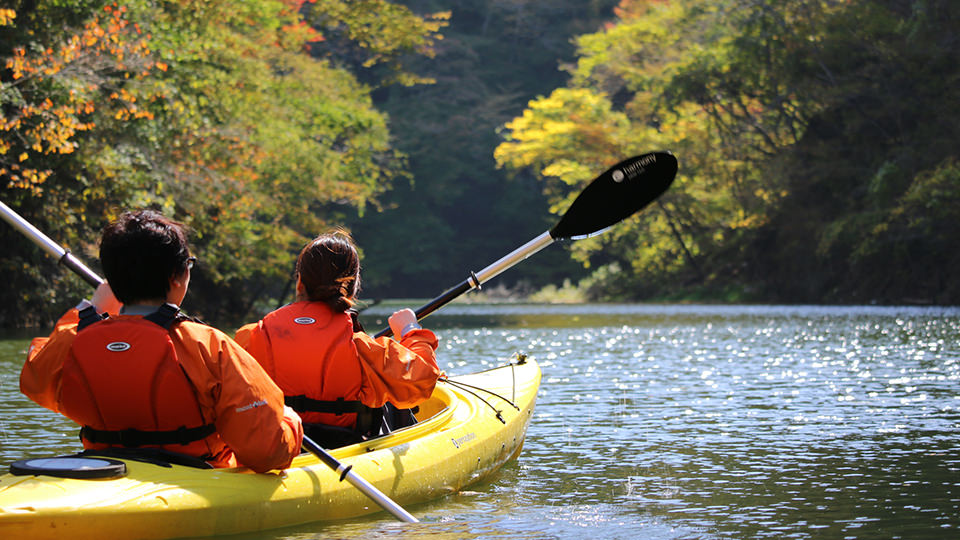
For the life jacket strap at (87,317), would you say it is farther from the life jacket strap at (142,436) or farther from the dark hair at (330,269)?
the dark hair at (330,269)

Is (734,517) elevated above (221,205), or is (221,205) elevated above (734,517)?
(221,205)

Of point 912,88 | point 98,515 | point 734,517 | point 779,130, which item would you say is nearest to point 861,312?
point 912,88

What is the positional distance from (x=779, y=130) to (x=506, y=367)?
2473cm

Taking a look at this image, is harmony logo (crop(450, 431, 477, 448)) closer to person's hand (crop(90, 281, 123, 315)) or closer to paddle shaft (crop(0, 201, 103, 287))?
paddle shaft (crop(0, 201, 103, 287))

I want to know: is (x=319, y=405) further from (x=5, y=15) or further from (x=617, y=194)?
(x=5, y=15)

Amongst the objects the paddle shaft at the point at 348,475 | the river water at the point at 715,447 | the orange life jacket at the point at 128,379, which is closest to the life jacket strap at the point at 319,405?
the paddle shaft at the point at 348,475

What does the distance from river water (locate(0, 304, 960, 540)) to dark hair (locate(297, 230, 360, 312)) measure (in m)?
0.89

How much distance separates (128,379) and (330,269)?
1110 millimetres

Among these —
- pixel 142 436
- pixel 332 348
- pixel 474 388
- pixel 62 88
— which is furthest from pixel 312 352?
pixel 62 88

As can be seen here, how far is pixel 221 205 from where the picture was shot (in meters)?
18.2

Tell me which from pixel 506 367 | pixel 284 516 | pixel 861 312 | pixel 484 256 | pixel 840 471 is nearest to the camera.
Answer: pixel 284 516

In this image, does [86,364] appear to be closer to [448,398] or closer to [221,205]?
[448,398]

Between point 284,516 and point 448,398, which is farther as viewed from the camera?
point 448,398

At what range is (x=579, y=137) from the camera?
1325 inches
